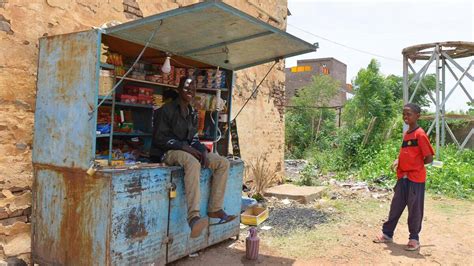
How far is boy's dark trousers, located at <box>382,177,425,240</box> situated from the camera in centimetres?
522

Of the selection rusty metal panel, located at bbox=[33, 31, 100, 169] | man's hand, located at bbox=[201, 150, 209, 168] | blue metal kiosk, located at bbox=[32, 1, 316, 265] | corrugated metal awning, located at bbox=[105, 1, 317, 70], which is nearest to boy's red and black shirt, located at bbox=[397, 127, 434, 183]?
corrugated metal awning, located at bbox=[105, 1, 317, 70]

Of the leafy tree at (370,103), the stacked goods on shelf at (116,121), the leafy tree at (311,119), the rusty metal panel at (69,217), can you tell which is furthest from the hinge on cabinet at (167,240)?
the leafy tree at (311,119)

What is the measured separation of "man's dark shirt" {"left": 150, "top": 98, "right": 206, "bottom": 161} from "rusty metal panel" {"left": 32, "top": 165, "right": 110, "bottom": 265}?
96 centimetres

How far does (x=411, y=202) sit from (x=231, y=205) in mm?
2439

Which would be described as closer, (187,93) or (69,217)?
(69,217)

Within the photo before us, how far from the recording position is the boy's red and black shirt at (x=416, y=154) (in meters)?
5.15

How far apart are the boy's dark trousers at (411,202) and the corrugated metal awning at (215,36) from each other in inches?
90.2

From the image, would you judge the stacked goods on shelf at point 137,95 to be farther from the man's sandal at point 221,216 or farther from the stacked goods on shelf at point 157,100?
the man's sandal at point 221,216

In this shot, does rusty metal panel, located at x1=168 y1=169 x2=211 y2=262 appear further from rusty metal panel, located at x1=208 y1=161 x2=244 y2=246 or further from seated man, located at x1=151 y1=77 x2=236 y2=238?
rusty metal panel, located at x1=208 y1=161 x2=244 y2=246

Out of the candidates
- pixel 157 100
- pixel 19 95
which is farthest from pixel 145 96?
pixel 19 95

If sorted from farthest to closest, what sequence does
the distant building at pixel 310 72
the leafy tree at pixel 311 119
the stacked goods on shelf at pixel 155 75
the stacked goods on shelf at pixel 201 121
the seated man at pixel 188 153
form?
the distant building at pixel 310 72 → the leafy tree at pixel 311 119 → the stacked goods on shelf at pixel 201 121 → the stacked goods on shelf at pixel 155 75 → the seated man at pixel 188 153

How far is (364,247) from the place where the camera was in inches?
210

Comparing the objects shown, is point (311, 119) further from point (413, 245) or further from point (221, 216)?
point (221, 216)

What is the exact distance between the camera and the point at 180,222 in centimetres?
441
